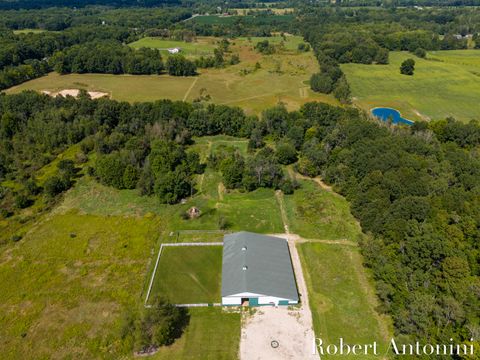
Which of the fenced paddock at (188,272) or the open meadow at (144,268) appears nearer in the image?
the open meadow at (144,268)

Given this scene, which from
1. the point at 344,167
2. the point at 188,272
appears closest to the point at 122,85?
the point at 344,167

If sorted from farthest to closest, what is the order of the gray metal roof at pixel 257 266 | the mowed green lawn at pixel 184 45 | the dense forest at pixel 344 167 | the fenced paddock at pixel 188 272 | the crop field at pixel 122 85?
the mowed green lawn at pixel 184 45
the crop field at pixel 122 85
the fenced paddock at pixel 188 272
the gray metal roof at pixel 257 266
the dense forest at pixel 344 167

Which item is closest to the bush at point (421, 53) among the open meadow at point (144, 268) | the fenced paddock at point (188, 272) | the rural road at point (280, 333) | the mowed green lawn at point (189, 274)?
the open meadow at point (144, 268)

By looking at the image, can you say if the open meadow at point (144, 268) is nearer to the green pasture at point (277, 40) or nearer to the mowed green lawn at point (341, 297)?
the mowed green lawn at point (341, 297)

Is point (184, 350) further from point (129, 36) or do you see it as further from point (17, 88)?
point (129, 36)

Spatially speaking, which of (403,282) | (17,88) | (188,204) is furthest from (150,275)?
(17,88)

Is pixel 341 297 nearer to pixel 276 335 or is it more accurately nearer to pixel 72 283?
pixel 276 335

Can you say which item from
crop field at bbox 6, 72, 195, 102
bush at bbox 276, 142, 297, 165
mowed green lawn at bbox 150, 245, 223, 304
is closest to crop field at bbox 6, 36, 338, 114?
crop field at bbox 6, 72, 195, 102
